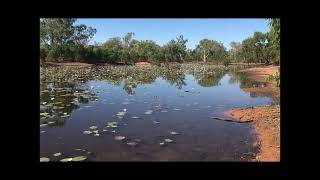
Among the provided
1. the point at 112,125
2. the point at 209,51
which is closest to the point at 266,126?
the point at 112,125

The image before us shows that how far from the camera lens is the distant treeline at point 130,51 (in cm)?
3095

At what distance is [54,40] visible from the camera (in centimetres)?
3309

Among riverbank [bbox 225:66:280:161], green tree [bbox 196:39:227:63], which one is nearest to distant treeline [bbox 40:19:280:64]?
green tree [bbox 196:39:227:63]

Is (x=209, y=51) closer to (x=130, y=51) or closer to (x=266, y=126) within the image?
(x=130, y=51)

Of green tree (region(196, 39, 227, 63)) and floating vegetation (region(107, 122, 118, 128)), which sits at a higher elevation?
green tree (region(196, 39, 227, 63))

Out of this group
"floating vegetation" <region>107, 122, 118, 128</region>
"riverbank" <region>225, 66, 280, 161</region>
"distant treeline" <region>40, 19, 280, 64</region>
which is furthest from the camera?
"distant treeline" <region>40, 19, 280, 64</region>

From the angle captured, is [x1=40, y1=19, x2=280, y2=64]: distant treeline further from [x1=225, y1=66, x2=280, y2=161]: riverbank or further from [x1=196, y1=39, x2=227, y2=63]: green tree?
[x1=225, y1=66, x2=280, y2=161]: riverbank

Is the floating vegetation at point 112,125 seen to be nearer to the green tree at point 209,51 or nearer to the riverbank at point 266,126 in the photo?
the riverbank at point 266,126

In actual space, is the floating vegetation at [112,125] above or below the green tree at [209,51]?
below

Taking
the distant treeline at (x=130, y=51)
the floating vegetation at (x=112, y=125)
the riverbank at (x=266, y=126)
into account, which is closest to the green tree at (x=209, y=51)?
the distant treeline at (x=130, y=51)

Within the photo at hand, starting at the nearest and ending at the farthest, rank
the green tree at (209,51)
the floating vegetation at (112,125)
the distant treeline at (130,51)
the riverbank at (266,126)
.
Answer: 1. the riverbank at (266,126)
2. the floating vegetation at (112,125)
3. the distant treeline at (130,51)
4. the green tree at (209,51)

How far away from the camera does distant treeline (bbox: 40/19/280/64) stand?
1219 inches
